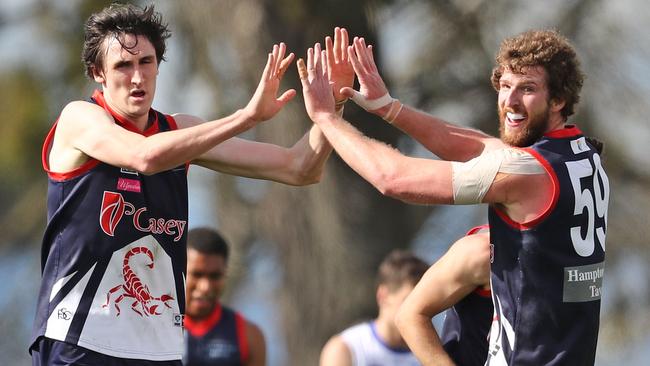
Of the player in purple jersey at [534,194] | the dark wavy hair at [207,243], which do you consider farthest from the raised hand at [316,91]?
the dark wavy hair at [207,243]

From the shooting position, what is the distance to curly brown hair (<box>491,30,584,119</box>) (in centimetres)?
650

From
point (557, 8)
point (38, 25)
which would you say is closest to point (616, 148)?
point (557, 8)

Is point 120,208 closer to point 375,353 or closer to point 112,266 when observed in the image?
point 112,266

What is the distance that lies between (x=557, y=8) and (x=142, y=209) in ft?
30.5

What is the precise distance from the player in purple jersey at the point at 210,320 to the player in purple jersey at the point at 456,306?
3398mm

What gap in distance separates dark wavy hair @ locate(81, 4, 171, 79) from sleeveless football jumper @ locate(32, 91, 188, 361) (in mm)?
525

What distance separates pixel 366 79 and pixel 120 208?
4.21 ft

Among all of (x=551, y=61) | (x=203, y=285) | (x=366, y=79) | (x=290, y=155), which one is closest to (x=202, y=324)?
(x=203, y=285)

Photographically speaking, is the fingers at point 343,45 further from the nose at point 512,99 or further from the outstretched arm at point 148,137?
the nose at point 512,99

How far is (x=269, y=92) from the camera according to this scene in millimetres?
6406

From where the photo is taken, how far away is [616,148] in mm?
15195

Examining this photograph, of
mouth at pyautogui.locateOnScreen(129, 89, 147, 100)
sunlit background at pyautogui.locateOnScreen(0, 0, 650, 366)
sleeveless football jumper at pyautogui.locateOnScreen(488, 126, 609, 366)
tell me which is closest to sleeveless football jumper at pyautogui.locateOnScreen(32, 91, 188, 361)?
mouth at pyautogui.locateOnScreen(129, 89, 147, 100)

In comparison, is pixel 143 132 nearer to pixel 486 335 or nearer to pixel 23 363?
pixel 486 335

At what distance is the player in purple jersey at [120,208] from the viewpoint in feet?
20.7
